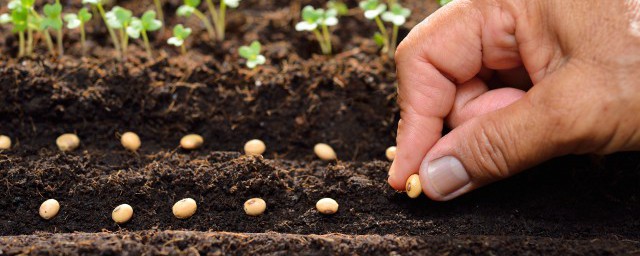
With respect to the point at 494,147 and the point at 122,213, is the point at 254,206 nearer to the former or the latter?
the point at 122,213

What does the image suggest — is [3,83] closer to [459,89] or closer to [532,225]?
[459,89]

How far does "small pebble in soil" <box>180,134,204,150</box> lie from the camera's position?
1893 millimetres

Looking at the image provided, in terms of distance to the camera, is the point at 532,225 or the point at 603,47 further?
the point at 532,225

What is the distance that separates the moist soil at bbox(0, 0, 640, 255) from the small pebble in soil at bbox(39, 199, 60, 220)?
0.05ft

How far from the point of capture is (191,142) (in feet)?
6.22

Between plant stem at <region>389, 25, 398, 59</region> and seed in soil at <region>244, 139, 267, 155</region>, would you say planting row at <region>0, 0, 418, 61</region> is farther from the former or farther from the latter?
seed in soil at <region>244, 139, 267, 155</region>

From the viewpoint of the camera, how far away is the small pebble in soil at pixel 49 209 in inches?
63.1

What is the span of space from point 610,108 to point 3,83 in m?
1.58

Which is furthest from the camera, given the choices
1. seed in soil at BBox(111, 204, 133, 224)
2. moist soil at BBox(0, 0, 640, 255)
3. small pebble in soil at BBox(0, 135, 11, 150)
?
small pebble in soil at BBox(0, 135, 11, 150)

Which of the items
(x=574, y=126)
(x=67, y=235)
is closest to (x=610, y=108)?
(x=574, y=126)

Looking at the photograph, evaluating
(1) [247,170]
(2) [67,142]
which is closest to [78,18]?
(2) [67,142]

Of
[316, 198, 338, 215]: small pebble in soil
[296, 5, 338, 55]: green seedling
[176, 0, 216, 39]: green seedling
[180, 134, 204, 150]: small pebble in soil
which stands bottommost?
[316, 198, 338, 215]: small pebble in soil

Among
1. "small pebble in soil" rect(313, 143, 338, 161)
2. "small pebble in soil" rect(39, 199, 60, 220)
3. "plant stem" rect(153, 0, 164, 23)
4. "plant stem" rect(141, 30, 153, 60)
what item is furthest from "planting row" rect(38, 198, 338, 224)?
"plant stem" rect(153, 0, 164, 23)

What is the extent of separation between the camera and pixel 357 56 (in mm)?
2209
